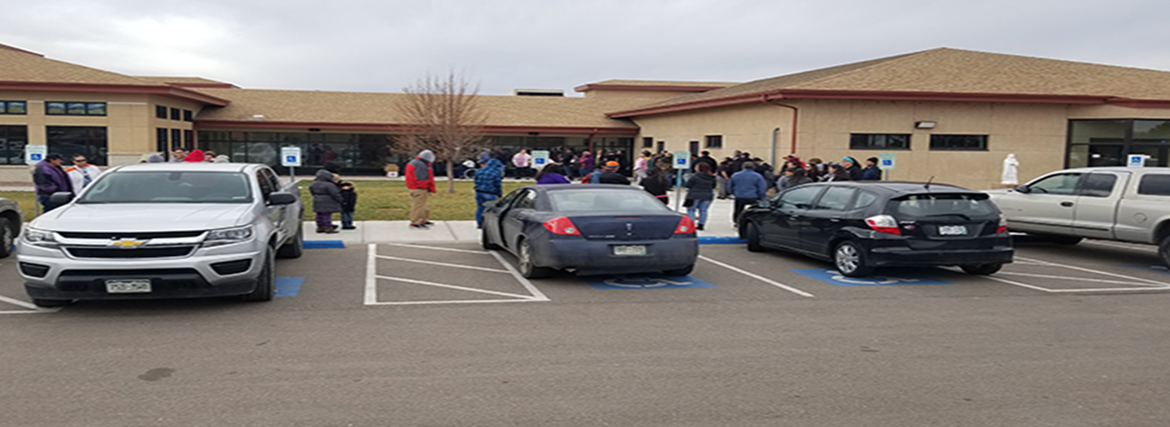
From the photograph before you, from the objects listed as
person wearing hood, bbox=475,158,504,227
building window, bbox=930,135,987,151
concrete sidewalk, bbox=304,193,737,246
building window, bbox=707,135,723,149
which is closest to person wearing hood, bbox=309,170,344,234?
concrete sidewalk, bbox=304,193,737,246

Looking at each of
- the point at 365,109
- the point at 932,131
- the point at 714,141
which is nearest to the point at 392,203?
the point at 714,141

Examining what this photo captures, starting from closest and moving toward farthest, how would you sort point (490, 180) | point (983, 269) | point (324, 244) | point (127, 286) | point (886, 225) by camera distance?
point (127, 286) → point (886, 225) → point (983, 269) → point (324, 244) → point (490, 180)

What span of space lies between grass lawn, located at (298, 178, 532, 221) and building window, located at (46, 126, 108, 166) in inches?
257

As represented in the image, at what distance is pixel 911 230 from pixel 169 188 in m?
8.37

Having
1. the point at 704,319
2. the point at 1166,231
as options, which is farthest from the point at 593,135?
the point at 704,319

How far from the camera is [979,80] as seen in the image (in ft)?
81.3

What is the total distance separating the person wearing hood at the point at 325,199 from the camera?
13656 millimetres

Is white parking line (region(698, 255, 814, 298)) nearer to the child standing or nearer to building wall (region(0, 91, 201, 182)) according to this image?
the child standing

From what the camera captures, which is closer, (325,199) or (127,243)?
(127,243)

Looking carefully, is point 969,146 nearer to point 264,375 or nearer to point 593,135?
point 593,135

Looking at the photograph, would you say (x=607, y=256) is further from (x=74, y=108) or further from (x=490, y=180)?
(x=74, y=108)

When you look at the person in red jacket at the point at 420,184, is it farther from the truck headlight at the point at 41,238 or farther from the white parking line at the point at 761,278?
the truck headlight at the point at 41,238

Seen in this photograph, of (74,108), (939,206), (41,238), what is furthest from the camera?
(74,108)

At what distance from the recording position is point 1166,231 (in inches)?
449
